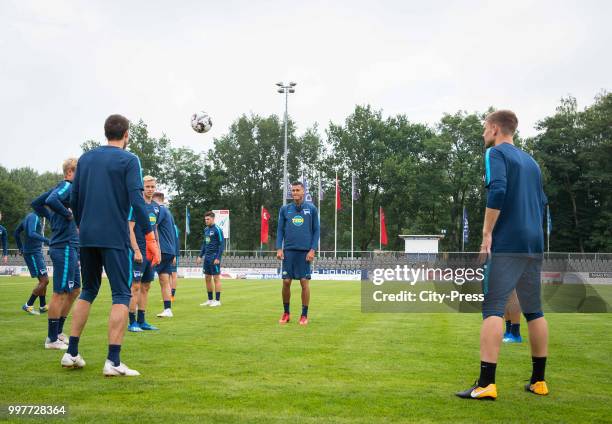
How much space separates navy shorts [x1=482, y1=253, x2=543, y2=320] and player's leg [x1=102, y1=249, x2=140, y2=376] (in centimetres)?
327

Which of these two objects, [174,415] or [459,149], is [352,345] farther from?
[459,149]

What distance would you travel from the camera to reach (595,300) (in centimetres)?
1947

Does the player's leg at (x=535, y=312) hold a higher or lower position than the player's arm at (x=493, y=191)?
lower

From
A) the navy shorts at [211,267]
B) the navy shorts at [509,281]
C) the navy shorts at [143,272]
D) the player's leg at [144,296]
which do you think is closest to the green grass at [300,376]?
the player's leg at [144,296]

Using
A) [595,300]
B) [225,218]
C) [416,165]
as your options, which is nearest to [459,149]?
[416,165]

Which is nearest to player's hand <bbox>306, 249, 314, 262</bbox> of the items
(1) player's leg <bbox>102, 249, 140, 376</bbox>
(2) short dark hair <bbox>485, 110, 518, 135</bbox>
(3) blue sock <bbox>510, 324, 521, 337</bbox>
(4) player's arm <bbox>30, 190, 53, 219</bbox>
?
(3) blue sock <bbox>510, 324, 521, 337</bbox>

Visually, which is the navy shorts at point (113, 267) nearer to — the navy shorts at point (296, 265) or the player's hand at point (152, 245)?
the player's hand at point (152, 245)

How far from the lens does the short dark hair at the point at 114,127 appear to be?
5680mm

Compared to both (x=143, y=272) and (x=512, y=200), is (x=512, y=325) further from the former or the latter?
(x=143, y=272)

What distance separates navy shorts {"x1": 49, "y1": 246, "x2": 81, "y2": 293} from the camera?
24.5 ft

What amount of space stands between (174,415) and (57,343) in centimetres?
385

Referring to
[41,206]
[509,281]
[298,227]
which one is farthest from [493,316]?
[41,206]

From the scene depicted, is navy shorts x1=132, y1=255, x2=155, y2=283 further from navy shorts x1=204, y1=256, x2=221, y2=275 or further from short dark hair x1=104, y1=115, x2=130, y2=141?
navy shorts x1=204, y1=256, x2=221, y2=275

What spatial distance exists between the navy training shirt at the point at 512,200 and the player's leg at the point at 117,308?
11.1 ft
